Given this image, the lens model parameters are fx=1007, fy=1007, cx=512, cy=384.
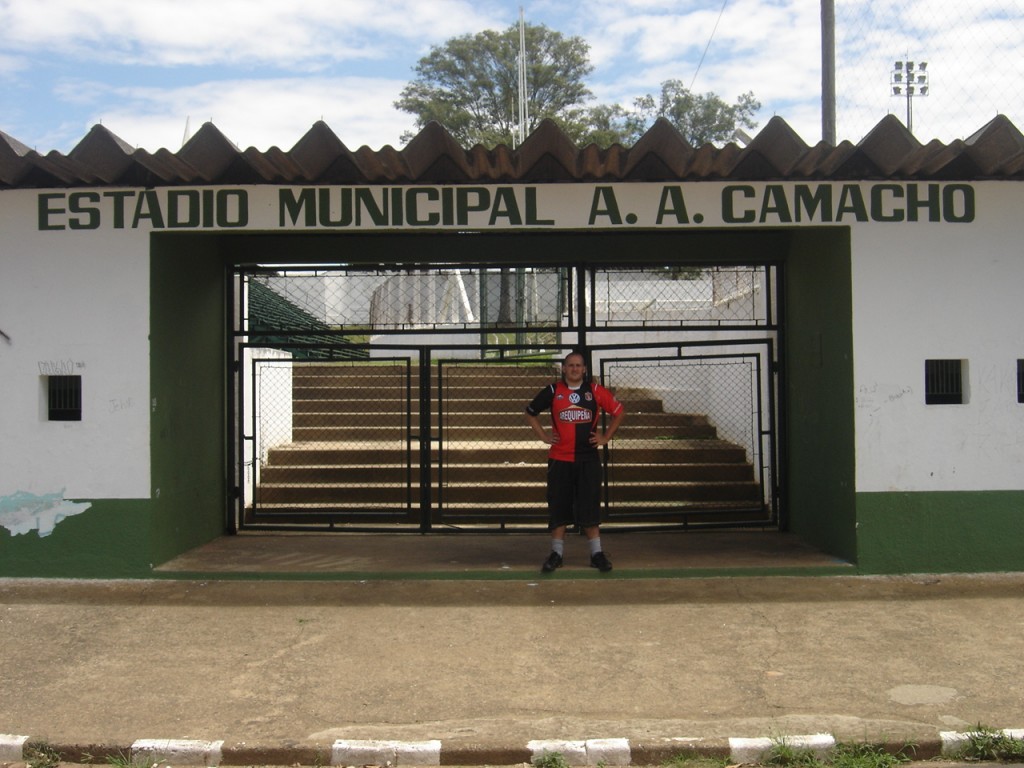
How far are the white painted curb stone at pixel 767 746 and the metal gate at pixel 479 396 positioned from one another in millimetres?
4275

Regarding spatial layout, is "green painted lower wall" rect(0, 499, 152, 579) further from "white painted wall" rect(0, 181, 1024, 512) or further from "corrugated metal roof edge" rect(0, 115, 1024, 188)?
"corrugated metal roof edge" rect(0, 115, 1024, 188)

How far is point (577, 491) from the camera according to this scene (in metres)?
7.36

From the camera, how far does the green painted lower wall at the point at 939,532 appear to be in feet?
24.0

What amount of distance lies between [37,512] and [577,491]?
3942mm

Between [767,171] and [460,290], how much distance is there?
304 cm

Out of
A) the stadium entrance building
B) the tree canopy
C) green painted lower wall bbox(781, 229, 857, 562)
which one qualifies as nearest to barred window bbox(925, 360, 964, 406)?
the stadium entrance building

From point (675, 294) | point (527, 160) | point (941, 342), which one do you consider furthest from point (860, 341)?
point (527, 160)

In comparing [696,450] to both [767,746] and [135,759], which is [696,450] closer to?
[767,746]

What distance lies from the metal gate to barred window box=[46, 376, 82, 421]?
5.76ft

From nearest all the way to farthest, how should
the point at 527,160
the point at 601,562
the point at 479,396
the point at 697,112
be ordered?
the point at 527,160 < the point at 601,562 < the point at 479,396 < the point at 697,112

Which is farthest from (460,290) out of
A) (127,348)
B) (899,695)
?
(899,695)

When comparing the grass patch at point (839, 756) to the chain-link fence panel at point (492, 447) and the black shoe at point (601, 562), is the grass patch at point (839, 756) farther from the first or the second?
the chain-link fence panel at point (492, 447)

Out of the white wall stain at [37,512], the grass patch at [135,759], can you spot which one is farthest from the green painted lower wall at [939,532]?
the white wall stain at [37,512]

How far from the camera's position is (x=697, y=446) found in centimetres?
1029
